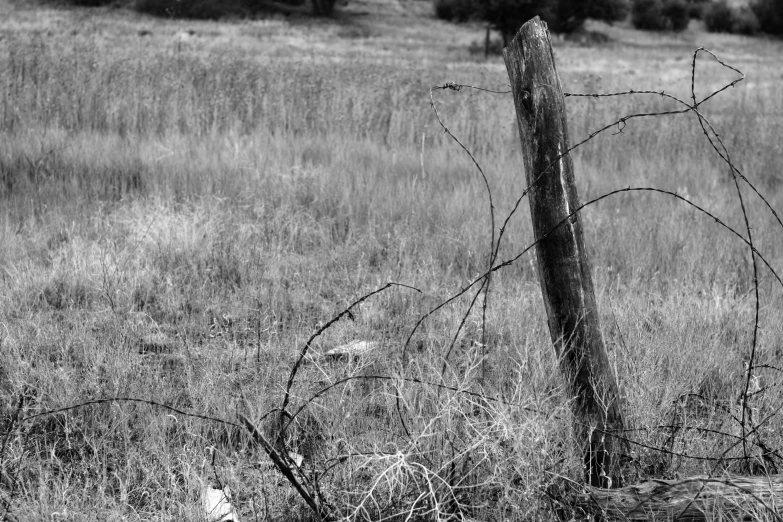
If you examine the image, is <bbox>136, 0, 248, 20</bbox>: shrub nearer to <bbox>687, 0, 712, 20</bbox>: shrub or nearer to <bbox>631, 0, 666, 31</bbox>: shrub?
<bbox>631, 0, 666, 31</bbox>: shrub

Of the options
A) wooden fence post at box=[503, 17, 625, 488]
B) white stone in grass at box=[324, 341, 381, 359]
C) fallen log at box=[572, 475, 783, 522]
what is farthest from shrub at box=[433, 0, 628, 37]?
fallen log at box=[572, 475, 783, 522]

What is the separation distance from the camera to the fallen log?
2006 millimetres

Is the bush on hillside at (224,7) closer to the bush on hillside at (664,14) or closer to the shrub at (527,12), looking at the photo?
the shrub at (527,12)

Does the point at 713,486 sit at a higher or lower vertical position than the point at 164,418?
higher

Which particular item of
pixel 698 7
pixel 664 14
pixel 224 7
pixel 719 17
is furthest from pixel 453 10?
pixel 698 7

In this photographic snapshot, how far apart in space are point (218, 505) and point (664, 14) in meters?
57.6

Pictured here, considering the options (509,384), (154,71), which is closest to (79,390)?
(509,384)

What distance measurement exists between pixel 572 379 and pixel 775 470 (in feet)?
2.43

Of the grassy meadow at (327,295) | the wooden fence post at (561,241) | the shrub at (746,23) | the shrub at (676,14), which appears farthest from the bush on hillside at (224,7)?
the wooden fence post at (561,241)

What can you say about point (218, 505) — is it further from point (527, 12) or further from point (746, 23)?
point (746, 23)

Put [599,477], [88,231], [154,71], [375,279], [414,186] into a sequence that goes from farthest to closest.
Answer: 1. [154,71]
2. [414,186]
3. [88,231]
4. [375,279]
5. [599,477]

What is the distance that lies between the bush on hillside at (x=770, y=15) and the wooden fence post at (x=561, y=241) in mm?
56919

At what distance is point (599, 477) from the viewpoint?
2.34m

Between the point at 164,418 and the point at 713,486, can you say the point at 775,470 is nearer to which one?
the point at 713,486
